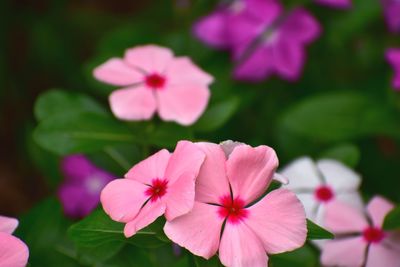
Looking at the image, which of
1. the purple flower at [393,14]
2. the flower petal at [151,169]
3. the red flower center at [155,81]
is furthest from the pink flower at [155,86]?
the purple flower at [393,14]

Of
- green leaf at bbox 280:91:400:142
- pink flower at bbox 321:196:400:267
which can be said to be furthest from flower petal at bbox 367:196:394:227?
green leaf at bbox 280:91:400:142

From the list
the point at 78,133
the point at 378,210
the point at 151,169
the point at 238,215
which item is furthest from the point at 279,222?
the point at 78,133

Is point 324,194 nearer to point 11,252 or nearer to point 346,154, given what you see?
point 346,154

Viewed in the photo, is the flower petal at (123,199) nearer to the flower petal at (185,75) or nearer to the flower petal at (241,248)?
the flower petal at (241,248)

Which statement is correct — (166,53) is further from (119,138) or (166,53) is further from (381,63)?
(381,63)

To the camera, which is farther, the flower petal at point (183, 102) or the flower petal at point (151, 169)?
the flower petal at point (183, 102)

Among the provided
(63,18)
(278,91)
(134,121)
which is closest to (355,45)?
(278,91)

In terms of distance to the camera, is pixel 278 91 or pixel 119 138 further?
pixel 278 91
